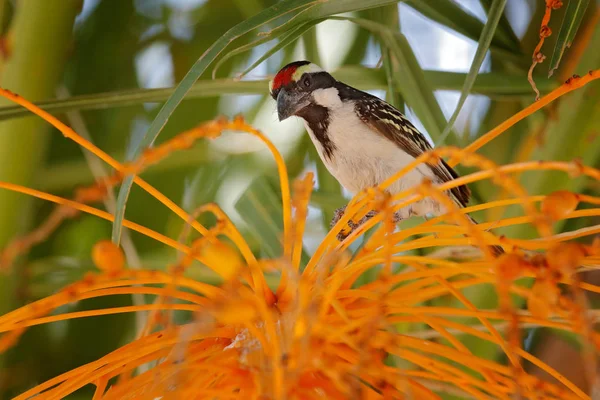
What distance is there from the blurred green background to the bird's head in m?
0.03

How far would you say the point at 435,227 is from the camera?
2.05ft

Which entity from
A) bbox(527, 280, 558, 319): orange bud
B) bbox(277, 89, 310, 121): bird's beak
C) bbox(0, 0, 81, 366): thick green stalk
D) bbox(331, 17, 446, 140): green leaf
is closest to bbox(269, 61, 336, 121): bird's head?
bbox(277, 89, 310, 121): bird's beak

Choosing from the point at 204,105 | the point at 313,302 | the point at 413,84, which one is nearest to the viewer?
the point at 313,302

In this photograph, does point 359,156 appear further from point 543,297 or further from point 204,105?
point 543,297

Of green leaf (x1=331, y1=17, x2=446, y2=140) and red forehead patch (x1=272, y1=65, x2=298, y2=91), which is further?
red forehead patch (x1=272, y1=65, x2=298, y2=91)

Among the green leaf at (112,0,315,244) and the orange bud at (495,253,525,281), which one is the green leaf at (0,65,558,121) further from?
the orange bud at (495,253,525,281)

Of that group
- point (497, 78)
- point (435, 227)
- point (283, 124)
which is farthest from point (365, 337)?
point (283, 124)

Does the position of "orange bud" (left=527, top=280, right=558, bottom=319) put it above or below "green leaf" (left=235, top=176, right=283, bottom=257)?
below

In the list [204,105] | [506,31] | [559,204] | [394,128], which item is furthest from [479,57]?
[204,105]

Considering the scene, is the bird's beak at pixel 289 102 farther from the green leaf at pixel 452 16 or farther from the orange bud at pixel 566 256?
the orange bud at pixel 566 256

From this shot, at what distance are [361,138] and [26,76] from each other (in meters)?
0.44

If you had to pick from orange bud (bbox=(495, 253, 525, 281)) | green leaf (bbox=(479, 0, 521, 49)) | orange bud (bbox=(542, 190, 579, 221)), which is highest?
green leaf (bbox=(479, 0, 521, 49))

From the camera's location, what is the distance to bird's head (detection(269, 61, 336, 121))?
0.89 meters

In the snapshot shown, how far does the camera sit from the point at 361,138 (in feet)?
3.49
